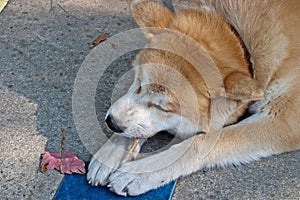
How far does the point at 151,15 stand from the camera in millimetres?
3078

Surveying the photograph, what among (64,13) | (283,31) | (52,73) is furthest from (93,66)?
(283,31)

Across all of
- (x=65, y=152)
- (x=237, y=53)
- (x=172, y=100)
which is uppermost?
(x=237, y=53)

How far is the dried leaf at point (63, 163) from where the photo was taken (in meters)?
2.98

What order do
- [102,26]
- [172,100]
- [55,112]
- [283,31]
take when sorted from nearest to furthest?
[172,100]
[283,31]
[55,112]
[102,26]

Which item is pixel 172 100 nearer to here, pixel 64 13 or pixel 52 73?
pixel 52 73

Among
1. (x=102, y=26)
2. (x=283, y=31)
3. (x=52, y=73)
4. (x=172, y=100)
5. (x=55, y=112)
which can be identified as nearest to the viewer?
(x=172, y=100)

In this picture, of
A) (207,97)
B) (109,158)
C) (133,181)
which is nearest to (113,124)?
(109,158)

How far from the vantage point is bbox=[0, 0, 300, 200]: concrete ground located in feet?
9.60

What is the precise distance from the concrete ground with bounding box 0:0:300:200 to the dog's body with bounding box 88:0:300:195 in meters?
0.10

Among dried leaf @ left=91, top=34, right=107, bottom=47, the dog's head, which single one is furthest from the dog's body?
dried leaf @ left=91, top=34, right=107, bottom=47

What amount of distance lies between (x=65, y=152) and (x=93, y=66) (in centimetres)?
77

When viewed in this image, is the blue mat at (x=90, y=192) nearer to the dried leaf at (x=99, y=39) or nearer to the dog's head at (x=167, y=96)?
the dog's head at (x=167, y=96)

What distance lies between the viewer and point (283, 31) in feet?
9.90

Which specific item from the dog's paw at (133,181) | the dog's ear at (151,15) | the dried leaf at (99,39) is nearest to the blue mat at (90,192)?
the dog's paw at (133,181)
